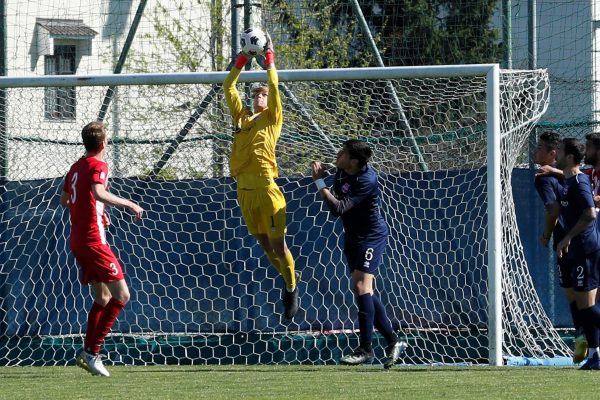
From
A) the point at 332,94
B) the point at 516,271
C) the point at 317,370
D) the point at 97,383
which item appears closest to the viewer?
the point at 97,383

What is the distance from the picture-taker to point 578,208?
31.2 feet

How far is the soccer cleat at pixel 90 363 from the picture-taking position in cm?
910

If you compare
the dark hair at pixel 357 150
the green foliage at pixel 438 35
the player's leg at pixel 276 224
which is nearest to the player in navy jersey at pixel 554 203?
the dark hair at pixel 357 150

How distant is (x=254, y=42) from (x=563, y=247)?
3163 mm

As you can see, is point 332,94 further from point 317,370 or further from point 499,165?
point 317,370

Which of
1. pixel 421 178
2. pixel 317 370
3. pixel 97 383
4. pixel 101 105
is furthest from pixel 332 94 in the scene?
pixel 97 383

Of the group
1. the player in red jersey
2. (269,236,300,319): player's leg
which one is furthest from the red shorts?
(269,236,300,319): player's leg

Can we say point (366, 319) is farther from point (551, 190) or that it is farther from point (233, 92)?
point (233, 92)

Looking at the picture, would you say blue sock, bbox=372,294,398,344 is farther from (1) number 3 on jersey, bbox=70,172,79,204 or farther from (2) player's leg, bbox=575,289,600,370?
(1) number 3 on jersey, bbox=70,172,79,204

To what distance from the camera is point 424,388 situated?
7.94m

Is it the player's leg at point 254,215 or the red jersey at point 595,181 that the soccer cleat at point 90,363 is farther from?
the red jersey at point 595,181

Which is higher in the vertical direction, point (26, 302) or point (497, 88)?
point (497, 88)

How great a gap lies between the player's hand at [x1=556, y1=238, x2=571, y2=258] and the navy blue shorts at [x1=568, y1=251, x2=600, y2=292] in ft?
0.22

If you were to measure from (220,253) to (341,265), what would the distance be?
1.27 m
